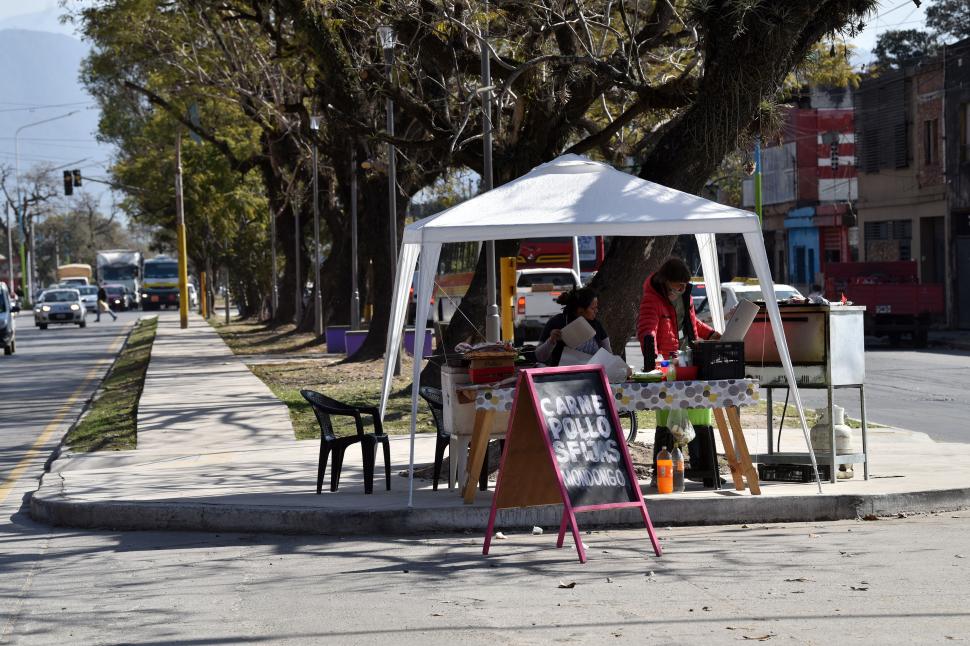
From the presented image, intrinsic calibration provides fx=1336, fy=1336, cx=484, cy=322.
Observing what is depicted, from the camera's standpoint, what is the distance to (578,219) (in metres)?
9.72

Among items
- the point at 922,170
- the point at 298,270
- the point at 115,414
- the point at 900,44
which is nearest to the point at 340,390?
the point at 115,414

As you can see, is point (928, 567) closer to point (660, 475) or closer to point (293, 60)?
point (660, 475)

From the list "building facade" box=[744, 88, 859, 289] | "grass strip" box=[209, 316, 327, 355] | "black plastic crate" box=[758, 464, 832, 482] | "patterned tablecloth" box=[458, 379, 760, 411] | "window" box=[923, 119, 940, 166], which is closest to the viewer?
"patterned tablecloth" box=[458, 379, 760, 411]

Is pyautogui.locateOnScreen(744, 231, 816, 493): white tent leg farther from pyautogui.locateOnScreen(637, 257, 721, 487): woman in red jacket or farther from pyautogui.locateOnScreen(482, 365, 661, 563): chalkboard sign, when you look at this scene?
pyautogui.locateOnScreen(482, 365, 661, 563): chalkboard sign

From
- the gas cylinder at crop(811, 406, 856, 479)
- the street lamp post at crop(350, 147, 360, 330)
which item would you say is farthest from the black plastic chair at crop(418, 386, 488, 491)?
the street lamp post at crop(350, 147, 360, 330)

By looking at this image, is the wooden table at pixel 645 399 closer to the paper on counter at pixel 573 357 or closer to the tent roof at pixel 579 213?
the paper on counter at pixel 573 357

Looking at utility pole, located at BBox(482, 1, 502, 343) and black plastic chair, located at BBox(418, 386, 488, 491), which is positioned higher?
utility pole, located at BBox(482, 1, 502, 343)

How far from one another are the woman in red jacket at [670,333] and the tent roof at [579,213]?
42 cm

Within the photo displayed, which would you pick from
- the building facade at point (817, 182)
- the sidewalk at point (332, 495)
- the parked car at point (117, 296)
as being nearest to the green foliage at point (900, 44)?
the building facade at point (817, 182)

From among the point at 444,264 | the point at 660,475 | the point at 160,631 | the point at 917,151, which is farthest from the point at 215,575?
the point at 917,151

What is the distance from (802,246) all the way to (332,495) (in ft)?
166

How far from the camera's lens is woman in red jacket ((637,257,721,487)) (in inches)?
402

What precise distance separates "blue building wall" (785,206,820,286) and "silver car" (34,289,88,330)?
30803mm

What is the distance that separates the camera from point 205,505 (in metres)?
9.99
